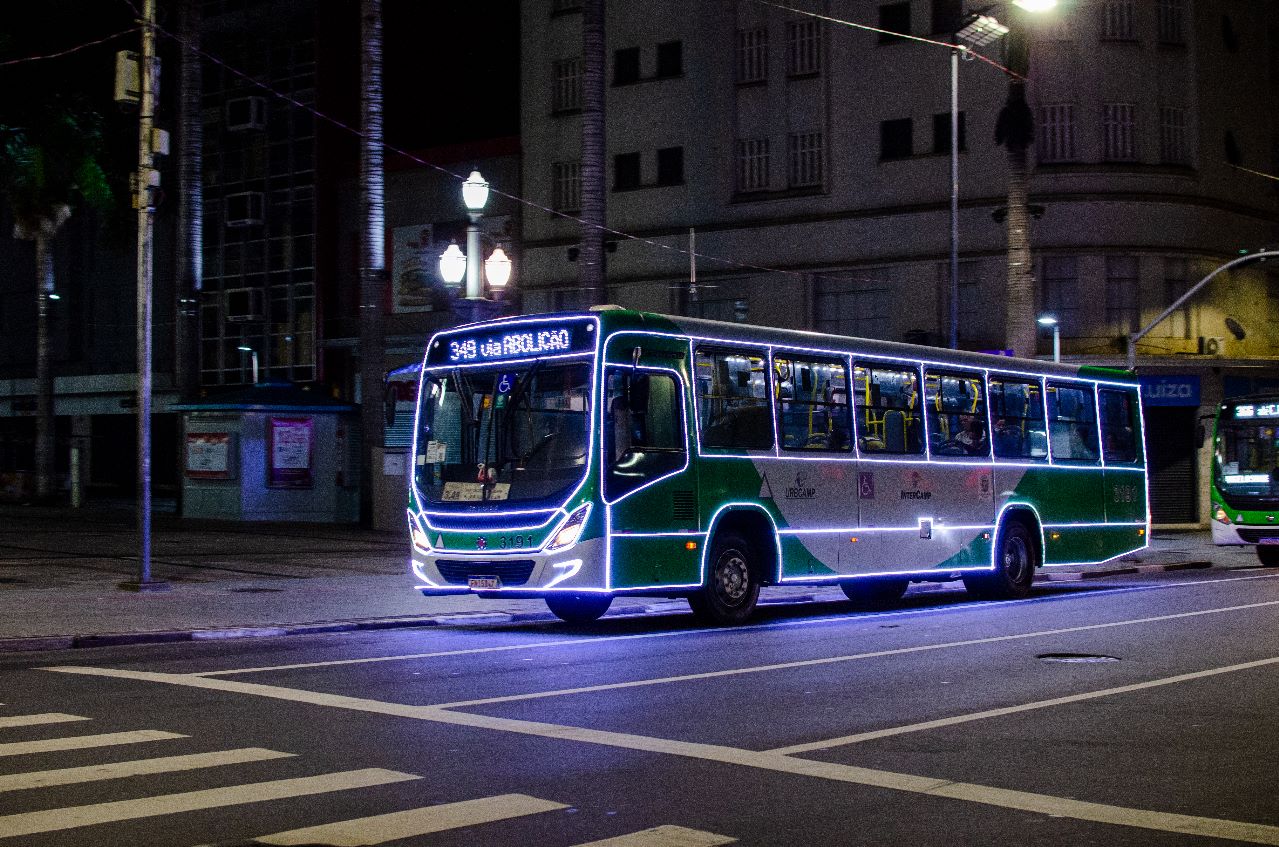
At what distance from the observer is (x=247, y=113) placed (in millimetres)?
51969

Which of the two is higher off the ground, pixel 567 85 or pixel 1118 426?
pixel 567 85

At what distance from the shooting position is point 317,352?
166ft

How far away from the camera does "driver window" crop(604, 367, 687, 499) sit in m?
16.1

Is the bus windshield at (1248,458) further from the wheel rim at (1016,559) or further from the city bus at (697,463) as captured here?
the city bus at (697,463)

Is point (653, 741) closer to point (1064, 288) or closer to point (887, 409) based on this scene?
point (887, 409)

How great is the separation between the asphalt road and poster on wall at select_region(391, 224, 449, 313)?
31.5 meters

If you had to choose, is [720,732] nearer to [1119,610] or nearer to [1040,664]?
[1040,664]

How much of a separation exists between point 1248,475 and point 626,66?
72.2 feet

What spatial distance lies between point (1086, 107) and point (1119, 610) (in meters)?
24.0

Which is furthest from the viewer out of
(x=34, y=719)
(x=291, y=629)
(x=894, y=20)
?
(x=894, y=20)

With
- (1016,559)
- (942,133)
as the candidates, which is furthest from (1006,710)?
(942,133)

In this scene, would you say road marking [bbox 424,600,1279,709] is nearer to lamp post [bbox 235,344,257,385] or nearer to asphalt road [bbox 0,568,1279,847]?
asphalt road [bbox 0,568,1279,847]

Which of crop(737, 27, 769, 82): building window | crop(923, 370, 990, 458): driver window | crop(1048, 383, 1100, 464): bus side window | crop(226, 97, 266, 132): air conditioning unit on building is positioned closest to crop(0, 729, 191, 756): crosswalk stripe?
crop(923, 370, 990, 458): driver window

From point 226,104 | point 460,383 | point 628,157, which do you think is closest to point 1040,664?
point 460,383
